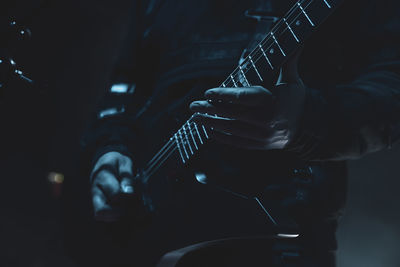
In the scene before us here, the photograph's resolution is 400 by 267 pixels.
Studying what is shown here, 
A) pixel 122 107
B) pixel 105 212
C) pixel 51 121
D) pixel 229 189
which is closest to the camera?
pixel 229 189

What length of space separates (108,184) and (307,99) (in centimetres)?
45

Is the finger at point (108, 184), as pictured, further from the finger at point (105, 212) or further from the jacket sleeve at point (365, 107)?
the jacket sleeve at point (365, 107)

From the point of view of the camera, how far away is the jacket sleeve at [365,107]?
596mm

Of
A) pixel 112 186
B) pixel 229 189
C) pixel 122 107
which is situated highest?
pixel 122 107

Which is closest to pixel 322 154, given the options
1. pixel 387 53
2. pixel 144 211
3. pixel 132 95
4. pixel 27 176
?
pixel 387 53

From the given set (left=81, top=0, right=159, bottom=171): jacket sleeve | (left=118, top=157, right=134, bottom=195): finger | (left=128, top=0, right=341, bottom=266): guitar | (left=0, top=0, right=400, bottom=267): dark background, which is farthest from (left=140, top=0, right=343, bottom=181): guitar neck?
(left=0, top=0, right=400, bottom=267): dark background

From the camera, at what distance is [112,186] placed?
32.6 inches

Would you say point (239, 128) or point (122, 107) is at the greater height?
point (122, 107)

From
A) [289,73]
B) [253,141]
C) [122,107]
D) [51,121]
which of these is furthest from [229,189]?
[51,121]

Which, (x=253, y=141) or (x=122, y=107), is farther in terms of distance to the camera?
(x=122, y=107)

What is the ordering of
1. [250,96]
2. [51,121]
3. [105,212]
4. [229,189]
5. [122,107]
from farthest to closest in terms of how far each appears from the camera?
[51,121] < [122,107] < [105,212] < [229,189] < [250,96]

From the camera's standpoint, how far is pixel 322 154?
610 mm

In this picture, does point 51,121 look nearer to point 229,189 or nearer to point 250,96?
point 229,189

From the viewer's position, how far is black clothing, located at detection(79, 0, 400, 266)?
62cm
